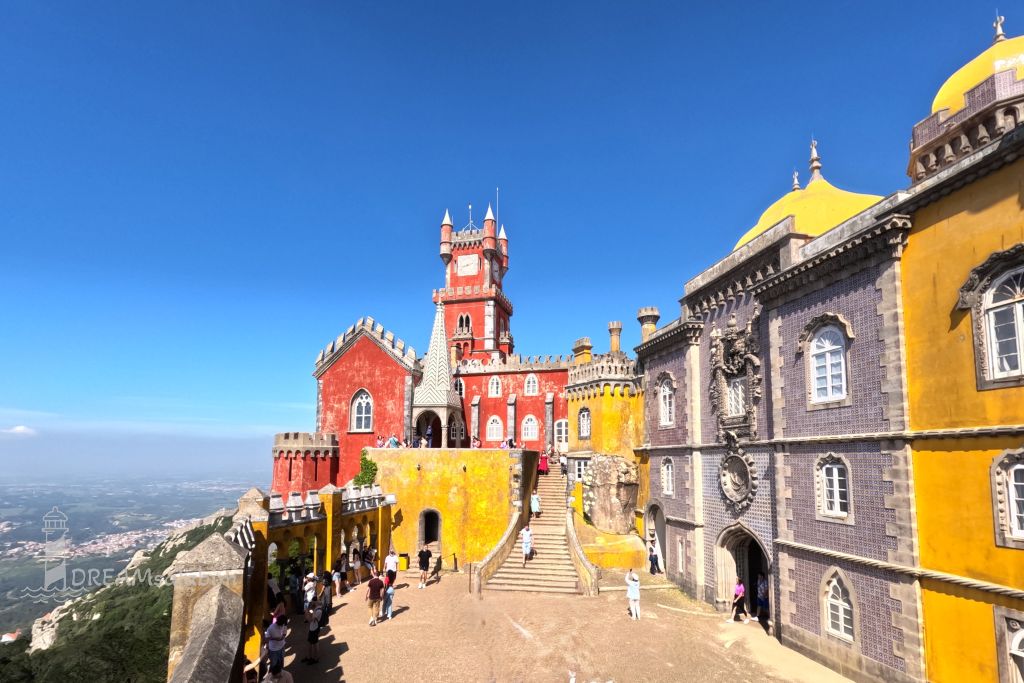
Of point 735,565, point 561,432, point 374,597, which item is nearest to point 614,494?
point 735,565

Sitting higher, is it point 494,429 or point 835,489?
point 494,429

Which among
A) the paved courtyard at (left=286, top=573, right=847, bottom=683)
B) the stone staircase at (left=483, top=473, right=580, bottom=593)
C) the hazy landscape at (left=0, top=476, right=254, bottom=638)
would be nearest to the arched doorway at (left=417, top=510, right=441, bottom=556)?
the stone staircase at (left=483, top=473, right=580, bottom=593)

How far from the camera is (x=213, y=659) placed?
20.2 feet

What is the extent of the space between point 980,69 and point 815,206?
556cm

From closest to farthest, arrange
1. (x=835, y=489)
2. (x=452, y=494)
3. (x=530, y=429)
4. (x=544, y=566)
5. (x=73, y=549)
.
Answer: (x=835, y=489), (x=544, y=566), (x=452, y=494), (x=530, y=429), (x=73, y=549)

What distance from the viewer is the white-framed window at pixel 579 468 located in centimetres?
2889

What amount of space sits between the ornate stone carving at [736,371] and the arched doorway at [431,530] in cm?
1395

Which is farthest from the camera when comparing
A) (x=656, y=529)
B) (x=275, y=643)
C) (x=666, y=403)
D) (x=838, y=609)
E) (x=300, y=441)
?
(x=300, y=441)

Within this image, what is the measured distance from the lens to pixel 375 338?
33438 mm

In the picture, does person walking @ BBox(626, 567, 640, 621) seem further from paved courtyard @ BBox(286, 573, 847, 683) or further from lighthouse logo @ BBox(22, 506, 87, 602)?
lighthouse logo @ BBox(22, 506, 87, 602)

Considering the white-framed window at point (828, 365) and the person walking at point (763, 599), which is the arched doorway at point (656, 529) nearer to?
the person walking at point (763, 599)

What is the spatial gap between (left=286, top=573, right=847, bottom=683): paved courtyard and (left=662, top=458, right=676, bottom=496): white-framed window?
184 inches

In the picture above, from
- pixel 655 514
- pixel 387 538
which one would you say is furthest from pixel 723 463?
pixel 387 538

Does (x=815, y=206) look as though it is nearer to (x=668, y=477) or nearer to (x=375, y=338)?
Answer: (x=668, y=477)
